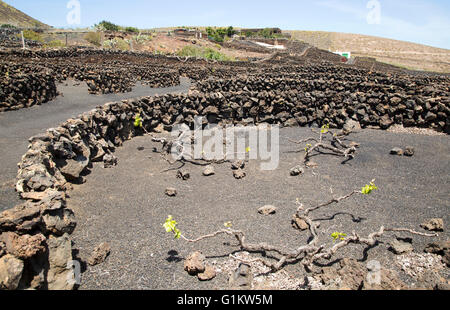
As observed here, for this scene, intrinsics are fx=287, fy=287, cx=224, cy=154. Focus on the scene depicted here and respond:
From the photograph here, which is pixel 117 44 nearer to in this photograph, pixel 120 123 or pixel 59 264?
pixel 120 123

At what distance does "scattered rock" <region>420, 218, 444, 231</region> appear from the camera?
4316mm

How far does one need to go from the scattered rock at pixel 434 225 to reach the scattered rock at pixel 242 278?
291 cm

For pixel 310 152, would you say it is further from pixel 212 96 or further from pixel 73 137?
pixel 73 137

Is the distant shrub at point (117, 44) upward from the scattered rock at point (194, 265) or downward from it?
upward

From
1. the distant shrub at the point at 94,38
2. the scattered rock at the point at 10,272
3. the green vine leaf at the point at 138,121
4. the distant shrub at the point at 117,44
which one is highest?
the distant shrub at the point at 94,38

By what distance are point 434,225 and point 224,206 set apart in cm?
330

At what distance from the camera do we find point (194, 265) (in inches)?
139

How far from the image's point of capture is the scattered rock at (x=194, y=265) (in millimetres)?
3512

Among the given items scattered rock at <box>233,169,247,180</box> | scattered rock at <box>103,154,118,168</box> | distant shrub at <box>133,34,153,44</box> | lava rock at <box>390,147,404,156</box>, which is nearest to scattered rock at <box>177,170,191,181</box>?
scattered rock at <box>233,169,247,180</box>

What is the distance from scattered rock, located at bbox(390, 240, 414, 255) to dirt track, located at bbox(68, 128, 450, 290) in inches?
3.8

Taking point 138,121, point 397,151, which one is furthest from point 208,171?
point 397,151

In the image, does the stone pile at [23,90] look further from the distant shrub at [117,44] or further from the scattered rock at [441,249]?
the distant shrub at [117,44]

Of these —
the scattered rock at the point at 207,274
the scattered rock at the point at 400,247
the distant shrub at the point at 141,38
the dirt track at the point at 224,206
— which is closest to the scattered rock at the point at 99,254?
the dirt track at the point at 224,206
